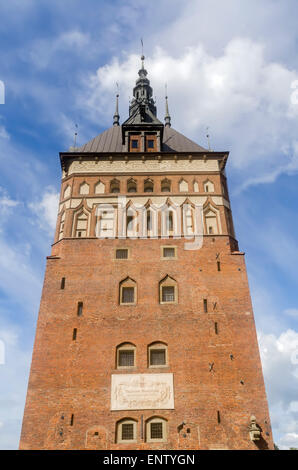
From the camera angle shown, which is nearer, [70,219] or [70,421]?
[70,421]

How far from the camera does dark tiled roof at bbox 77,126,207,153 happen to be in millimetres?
29609

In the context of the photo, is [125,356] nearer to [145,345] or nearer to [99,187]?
[145,345]

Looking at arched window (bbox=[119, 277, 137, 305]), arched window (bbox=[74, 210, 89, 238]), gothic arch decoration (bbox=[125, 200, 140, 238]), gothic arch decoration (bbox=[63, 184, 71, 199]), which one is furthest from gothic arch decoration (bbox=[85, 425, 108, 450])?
gothic arch decoration (bbox=[63, 184, 71, 199])

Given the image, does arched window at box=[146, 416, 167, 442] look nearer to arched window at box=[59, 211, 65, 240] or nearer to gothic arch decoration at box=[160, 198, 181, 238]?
gothic arch decoration at box=[160, 198, 181, 238]

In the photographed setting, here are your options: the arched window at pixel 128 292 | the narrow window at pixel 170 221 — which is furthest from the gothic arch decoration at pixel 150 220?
the arched window at pixel 128 292

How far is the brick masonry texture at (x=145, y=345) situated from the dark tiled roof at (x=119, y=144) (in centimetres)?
870

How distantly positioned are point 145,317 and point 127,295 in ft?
5.65

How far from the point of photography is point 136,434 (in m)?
18.1

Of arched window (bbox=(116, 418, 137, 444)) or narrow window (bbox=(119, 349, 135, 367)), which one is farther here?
narrow window (bbox=(119, 349, 135, 367))

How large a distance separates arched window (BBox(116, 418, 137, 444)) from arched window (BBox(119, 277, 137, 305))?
233 inches

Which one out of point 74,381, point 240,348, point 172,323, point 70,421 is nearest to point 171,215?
point 172,323

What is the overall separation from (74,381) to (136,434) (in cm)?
378
